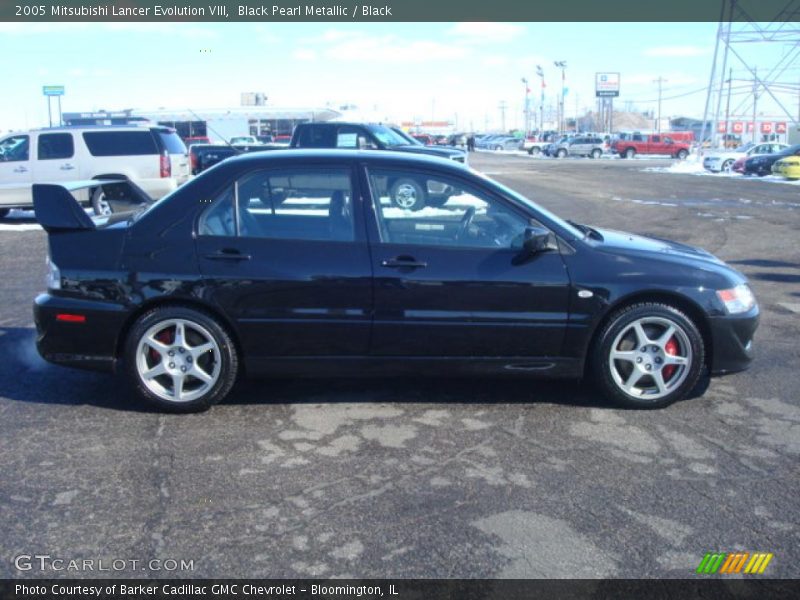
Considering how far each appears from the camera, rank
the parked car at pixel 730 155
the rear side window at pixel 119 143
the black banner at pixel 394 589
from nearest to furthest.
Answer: the black banner at pixel 394 589, the rear side window at pixel 119 143, the parked car at pixel 730 155

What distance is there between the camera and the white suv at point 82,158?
55.1 ft

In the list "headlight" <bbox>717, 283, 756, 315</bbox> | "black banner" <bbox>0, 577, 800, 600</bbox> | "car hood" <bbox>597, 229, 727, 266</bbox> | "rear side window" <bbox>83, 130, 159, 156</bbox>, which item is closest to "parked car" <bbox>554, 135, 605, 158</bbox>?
"rear side window" <bbox>83, 130, 159, 156</bbox>

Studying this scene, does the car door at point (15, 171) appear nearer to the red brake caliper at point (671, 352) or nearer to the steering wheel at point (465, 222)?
the steering wheel at point (465, 222)

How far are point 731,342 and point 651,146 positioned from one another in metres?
63.5

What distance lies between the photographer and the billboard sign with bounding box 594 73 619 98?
322 ft

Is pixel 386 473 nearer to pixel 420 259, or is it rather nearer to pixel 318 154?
pixel 420 259

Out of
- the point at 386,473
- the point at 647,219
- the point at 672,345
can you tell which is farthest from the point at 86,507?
the point at 647,219

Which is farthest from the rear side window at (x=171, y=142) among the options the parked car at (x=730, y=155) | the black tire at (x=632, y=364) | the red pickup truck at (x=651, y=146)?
the red pickup truck at (x=651, y=146)

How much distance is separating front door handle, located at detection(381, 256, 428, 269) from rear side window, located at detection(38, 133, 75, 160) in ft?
46.2

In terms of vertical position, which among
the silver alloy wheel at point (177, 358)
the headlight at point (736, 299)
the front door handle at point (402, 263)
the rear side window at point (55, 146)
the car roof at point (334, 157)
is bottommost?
the silver alloy wheel at point (177, 358)

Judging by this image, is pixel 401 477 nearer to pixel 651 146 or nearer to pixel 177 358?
pixel 177 358

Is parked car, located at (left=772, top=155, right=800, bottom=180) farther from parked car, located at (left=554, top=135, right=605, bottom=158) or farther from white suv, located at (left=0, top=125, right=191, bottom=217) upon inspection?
parked car, located at (left=554, top=135, right=605, bottom=158)

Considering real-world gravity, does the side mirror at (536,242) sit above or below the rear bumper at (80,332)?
above

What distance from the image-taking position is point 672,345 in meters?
5.22
